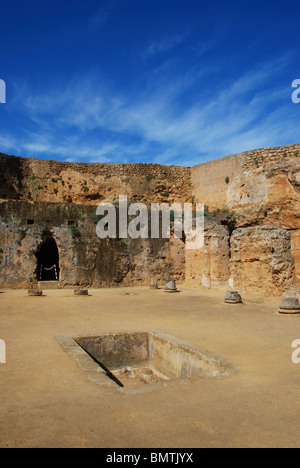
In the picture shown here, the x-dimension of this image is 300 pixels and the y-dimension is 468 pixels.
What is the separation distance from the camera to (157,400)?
132 inches

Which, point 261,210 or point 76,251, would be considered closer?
point 76,251

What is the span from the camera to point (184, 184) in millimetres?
26406

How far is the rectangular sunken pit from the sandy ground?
11.0 inches

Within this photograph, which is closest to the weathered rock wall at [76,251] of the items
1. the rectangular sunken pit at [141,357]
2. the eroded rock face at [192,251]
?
the eroded rock face at [192,251]

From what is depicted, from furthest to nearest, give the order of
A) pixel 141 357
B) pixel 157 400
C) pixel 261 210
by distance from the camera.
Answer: pixel 261 210, pixel 141 357, pixel 157 400

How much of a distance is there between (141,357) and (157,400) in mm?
3057

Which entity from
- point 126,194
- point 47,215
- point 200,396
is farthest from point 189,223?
point 200,396

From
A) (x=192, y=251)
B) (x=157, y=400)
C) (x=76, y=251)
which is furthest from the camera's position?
(x=192, y=251)

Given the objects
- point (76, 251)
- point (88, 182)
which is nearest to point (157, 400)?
point (76, 251)

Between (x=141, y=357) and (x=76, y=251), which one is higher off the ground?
(x=76, y=251)

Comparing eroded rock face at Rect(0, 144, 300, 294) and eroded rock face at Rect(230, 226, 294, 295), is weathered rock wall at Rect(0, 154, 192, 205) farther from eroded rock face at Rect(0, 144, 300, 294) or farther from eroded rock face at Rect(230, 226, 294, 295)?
eroded rock face at Rect(230, 226, 294, 295)

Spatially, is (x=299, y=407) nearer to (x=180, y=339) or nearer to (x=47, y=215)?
(x=180, y=339)

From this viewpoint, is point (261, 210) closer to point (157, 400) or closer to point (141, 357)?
point (141, 357)
